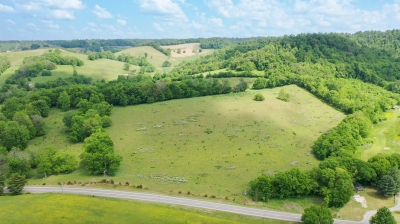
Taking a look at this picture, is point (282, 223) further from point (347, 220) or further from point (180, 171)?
point (180, 171)

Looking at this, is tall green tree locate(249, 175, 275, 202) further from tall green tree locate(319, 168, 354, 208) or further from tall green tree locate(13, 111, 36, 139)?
tall green tree locate(13, 111, 36, 139)

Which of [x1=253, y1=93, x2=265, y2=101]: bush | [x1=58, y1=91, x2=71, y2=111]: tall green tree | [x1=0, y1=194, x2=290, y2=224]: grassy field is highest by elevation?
[x1=253, y1=93, x2=265, y2=101]: bush

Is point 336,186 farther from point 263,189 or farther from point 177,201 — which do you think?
point 177,201

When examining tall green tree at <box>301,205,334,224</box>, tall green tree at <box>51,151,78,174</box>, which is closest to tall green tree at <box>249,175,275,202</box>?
tall green tree at <box>301,205,334,224</box>

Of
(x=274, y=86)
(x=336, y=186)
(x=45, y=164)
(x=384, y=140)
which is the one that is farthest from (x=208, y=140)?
(x=274, y=86)

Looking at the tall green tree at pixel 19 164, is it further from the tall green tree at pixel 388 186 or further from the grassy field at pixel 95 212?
the tall green tree at pixel 388 186
